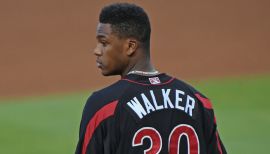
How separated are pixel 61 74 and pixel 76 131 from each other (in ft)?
15.0

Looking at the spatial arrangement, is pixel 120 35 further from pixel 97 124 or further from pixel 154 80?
pixel 97 124

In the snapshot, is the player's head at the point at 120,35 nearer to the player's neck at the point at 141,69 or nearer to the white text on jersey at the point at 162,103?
the player's neck at the point at 141,69

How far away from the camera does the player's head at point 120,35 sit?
10.3 ft

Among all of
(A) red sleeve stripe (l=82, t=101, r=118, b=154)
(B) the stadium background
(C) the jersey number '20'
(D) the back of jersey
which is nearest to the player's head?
(D) the back of jersey

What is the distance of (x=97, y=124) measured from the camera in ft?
9.97

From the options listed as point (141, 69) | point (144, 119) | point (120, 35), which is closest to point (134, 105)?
point (144, 119)

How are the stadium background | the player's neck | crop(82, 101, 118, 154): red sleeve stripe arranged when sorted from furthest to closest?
the stadium background < the player's neck < crop(82, 101, 118, 154): red sleeve stripe

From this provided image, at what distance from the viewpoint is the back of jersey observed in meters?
3.06

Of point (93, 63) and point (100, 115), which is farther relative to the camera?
point (93, 63)

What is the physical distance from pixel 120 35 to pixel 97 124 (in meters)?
0.44

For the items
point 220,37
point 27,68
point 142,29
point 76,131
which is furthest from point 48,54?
point 142,29

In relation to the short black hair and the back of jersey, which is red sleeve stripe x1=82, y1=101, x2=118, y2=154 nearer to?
the back of jersey

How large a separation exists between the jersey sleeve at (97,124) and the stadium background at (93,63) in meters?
5.40

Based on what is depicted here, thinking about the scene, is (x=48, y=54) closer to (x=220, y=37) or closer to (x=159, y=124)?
(x=220, y=37)
